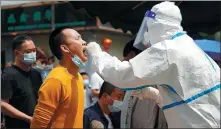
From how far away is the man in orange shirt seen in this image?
2.38 m

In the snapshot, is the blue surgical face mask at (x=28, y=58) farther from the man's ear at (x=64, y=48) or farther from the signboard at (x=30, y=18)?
the signboard at (x=30, y=18)

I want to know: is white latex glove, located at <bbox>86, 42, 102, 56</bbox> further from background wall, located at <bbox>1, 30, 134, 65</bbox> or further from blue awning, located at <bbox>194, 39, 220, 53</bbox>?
background wall, located at <bbox>1, 30, 134, 65</bbox>

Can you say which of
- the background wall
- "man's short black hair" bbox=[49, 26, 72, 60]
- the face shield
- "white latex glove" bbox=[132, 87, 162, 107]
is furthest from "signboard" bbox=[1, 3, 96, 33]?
"man's short black hair" bbox=[49, 26, 72, 60]

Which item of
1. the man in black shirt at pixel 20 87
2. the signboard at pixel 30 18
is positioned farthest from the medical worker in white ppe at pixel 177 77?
the signboard at pixel 30 18

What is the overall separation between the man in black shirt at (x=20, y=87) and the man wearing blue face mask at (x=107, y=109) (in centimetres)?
49

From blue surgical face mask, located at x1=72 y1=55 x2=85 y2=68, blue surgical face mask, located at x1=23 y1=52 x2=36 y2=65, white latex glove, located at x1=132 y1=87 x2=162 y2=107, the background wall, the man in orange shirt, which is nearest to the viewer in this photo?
the man in orange shirt

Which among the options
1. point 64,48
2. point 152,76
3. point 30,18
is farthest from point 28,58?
point 30,18

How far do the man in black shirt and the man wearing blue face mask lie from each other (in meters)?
0.49

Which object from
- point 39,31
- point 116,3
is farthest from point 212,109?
point 39,31

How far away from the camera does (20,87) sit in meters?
3.41

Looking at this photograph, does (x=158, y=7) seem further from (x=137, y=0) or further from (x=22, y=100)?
(x=137, y=0)

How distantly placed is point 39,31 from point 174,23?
328 inches

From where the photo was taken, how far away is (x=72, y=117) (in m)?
2.50

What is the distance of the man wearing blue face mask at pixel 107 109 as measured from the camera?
3383mm
